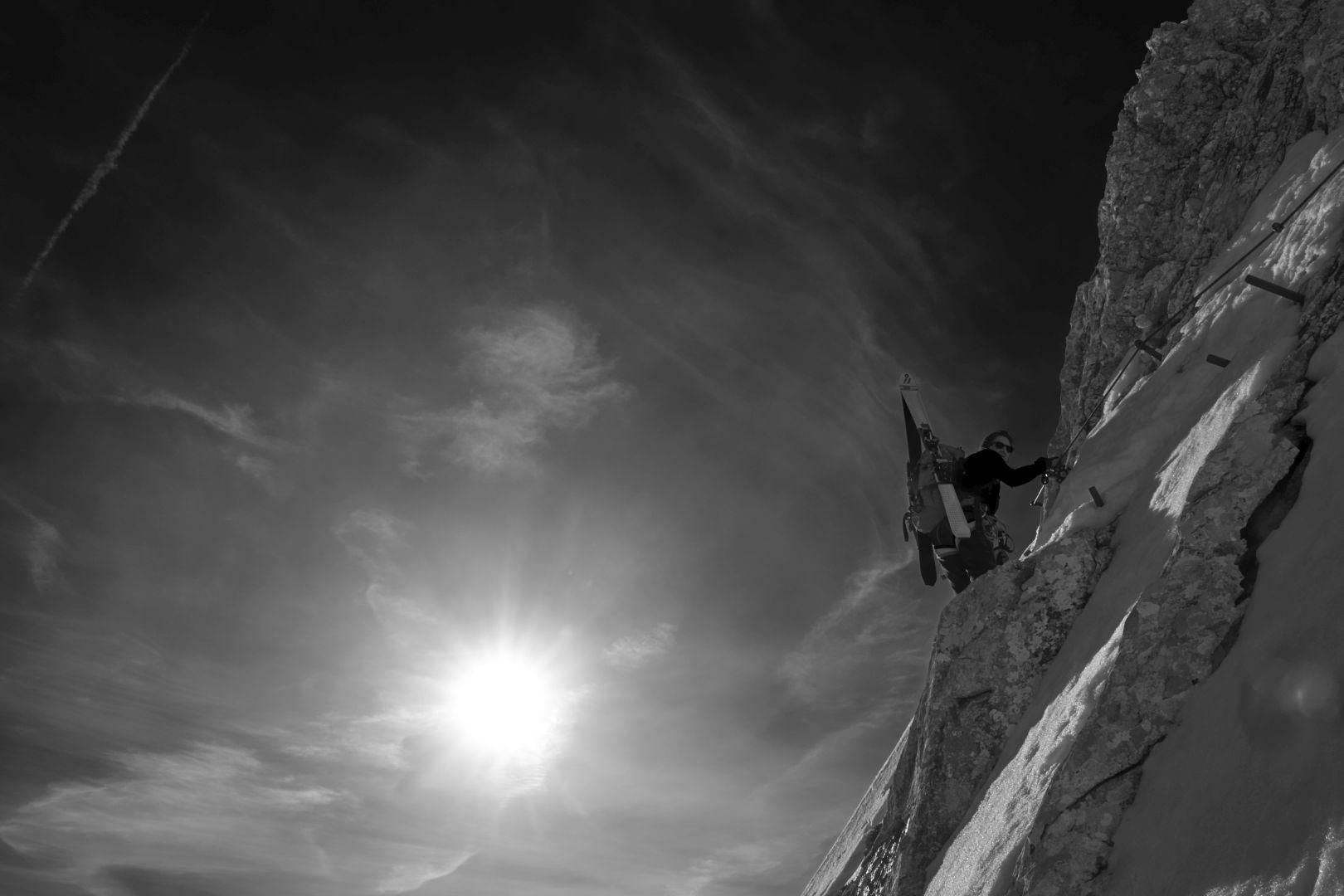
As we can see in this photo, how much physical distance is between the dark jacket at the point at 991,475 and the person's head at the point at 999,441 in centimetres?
71

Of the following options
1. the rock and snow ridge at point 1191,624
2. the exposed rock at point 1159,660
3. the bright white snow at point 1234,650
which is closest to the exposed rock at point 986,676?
the rock and snow ridge at point 1191,624

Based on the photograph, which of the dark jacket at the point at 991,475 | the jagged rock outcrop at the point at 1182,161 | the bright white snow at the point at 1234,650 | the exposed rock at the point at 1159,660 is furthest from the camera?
the jagged rock outcrop at the point at 1182,161

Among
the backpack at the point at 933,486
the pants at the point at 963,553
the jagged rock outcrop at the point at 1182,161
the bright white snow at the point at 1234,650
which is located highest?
the jagged rock outcrop at the point at 1182,161

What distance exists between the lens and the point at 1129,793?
7441 mm

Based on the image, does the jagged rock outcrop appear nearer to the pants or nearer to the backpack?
the backpack

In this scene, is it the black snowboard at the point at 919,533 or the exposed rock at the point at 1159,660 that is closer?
the exposed rock at the point at 1159,660

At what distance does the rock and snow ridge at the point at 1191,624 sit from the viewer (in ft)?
19.1

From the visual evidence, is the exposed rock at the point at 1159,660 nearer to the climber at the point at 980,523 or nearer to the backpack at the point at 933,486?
the climber at the point at 980,523

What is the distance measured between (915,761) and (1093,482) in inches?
222

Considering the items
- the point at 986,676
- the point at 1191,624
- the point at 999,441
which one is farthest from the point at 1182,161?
the point at 1191,624

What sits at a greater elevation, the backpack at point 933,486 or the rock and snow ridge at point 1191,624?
the backpack at point 933,486

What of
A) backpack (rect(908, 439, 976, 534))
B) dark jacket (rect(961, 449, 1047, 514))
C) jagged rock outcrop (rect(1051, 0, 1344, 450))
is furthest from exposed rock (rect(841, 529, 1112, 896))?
jagged rock outcrop (rect(1051, 0, 1344, 450))

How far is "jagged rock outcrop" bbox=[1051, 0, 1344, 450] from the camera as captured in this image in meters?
17.2

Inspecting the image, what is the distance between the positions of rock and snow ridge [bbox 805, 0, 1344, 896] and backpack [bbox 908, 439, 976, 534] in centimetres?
208
